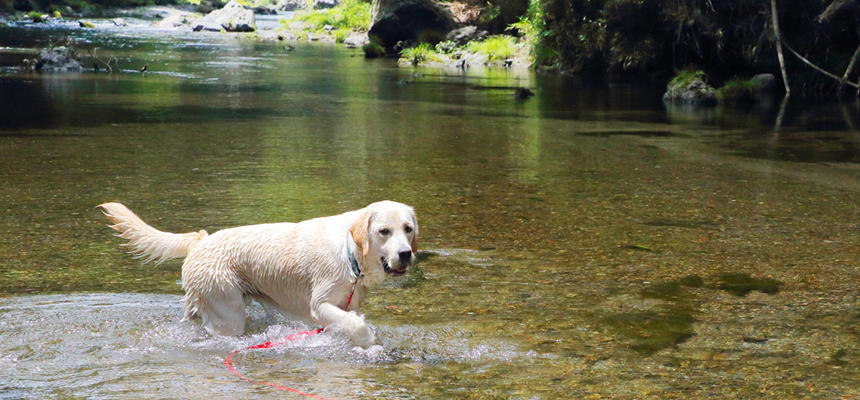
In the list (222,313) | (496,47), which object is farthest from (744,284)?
(496,47)

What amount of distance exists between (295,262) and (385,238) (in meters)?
0.78

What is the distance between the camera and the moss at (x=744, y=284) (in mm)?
8219

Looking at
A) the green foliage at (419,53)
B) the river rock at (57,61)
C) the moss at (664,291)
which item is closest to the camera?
the moss at (664,291)

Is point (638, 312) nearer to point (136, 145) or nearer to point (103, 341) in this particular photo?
point (103, 341)

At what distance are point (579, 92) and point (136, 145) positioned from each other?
18571 millimetres

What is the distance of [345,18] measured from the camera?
259 ft

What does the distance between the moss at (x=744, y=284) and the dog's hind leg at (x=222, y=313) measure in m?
4.38

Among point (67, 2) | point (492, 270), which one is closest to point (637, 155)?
point (492, 270)

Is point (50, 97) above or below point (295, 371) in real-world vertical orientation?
above

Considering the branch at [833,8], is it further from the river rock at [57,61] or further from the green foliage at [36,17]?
the green foliage at [36,17]

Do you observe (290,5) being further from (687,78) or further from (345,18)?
(687,78)

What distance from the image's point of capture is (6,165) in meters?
14.0

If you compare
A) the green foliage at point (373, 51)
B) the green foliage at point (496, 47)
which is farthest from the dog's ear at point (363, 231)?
the green foliage at point (373, 51)

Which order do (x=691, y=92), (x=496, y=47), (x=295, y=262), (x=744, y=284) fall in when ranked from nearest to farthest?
(x=295, y=262) < (x=744, y=284) < (x=691, y=92) < (x=496, y=47)
